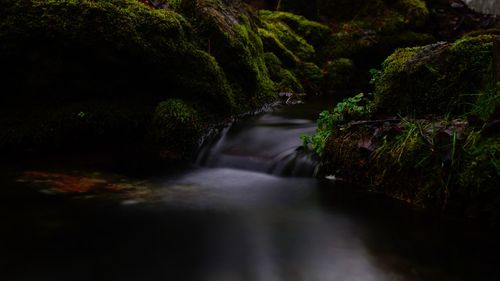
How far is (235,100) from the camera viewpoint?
6.41 meters

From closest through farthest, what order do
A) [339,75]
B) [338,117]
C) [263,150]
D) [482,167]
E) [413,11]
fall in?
[482,167], [338,117], [263,150], [339,75], [413,11]

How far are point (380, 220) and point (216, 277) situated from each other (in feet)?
4.63

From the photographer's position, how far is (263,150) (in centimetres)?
494

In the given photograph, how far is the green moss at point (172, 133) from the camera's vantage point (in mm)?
5020

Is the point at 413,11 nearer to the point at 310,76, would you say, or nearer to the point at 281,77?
the point at 310,76

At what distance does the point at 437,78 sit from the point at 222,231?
8.20 ft

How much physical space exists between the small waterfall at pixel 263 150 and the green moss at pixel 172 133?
0.20 meters

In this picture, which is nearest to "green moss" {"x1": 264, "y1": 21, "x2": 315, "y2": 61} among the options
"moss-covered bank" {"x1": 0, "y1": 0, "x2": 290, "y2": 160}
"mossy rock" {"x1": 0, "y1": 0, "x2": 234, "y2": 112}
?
"moss-covered bank" {"x1": 0, "y1": 0, "x2": 290, "y2": 160}

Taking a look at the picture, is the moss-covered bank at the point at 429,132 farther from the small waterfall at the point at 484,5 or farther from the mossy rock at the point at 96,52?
the small waterfall at the point at 484,5

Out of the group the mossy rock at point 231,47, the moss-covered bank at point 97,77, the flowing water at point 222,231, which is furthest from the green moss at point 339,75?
the flowing water at point 222,231

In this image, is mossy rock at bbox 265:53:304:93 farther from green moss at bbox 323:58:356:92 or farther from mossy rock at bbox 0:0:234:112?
mossy rock at bbox 0:0:234:112

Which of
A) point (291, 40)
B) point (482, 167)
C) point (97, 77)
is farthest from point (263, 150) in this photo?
point (291, 40)

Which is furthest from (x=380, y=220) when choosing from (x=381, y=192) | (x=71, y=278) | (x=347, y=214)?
(x=71, y=278)

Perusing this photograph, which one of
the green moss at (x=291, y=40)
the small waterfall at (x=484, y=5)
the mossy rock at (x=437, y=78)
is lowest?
the mossy rock at (x=437, y=78)
